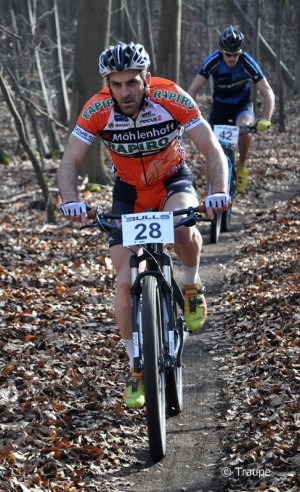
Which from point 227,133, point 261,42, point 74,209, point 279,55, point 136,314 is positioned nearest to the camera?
point 136,314

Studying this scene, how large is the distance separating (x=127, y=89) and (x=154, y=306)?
5.09 feet

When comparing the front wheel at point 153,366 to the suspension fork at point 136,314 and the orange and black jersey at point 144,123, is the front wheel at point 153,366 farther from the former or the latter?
the orange and black jersey at point 144,123

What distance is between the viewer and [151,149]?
5719 millimetres

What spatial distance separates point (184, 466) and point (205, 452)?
23 centimetres

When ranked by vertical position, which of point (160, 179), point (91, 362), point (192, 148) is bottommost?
point (192, 148)

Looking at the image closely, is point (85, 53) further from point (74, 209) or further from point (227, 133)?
point (74, 209)

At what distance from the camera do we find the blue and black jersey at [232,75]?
1112cm

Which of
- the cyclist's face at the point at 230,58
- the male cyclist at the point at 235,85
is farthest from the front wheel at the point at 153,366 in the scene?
the cyclist's face at the point at 230,58

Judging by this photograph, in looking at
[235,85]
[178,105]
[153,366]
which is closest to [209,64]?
[235,85]

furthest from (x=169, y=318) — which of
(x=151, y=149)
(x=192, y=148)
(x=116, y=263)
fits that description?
(x=192, y=148)

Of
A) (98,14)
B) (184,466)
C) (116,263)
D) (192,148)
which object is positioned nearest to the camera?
(184,466)

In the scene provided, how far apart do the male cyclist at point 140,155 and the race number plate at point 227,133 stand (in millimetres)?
5040

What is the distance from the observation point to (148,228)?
5066 millimetres

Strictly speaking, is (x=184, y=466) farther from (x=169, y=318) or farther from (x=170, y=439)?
(x=169, y=318)
